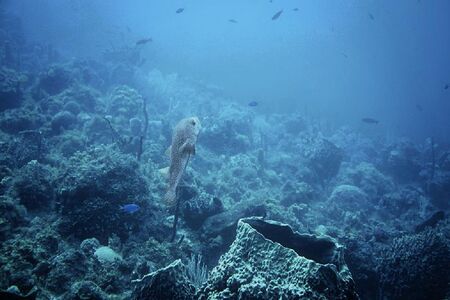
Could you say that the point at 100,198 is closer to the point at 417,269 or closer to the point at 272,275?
the point at 272,275

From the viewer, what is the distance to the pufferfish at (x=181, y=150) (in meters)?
4.24

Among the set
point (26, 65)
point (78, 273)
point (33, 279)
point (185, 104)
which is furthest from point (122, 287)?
point (26, 65)

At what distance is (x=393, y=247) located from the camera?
256 inches

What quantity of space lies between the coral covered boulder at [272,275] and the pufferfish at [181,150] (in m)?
1.17

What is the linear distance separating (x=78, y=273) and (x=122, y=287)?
0.64 metres

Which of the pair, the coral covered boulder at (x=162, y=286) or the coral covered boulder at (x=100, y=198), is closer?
the coral covered boulder at (x=162, y=286)

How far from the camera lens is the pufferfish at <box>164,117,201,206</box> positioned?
4238 mm

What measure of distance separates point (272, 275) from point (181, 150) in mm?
2015

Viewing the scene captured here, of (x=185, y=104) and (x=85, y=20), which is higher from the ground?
(x=185, y=104)

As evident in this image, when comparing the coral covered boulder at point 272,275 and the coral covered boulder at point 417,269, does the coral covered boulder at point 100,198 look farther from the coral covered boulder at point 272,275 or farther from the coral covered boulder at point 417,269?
the coral covered boulder at point 417,269

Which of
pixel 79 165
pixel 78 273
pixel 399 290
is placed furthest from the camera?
pixel 79 165

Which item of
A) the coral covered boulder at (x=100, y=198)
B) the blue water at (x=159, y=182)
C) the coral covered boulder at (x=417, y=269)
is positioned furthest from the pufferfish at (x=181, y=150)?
the coral covered boulder at (x=417, y=269)

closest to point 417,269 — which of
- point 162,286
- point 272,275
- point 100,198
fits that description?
point 272,275

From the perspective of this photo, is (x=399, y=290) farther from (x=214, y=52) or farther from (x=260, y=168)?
(x=214, y=52)
